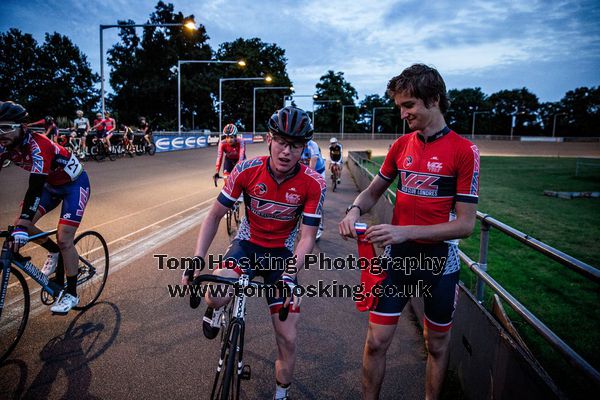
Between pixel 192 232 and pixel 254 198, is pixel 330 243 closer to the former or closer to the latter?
pixel 192 232

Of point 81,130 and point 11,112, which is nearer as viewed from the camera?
point 11,112

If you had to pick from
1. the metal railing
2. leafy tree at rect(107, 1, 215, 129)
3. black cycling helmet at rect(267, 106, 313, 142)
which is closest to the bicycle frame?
black cycling helmet at rect(267, 106, 313, 142)

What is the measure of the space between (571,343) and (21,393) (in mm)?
5870

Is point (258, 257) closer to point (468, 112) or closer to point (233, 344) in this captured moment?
point (233, 344)

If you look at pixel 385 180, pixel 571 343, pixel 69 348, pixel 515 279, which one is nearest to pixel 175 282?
pixel 69 348

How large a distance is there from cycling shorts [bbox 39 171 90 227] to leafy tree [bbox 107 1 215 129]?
6707 cm

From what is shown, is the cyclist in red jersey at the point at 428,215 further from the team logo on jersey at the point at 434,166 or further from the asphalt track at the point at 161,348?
the asphalt track at the point at 161,348

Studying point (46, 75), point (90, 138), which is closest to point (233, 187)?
point (90, 138)

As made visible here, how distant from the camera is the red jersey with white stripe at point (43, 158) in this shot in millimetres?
3678

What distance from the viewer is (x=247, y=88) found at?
84125 millimetres

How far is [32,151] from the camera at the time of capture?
3666mm

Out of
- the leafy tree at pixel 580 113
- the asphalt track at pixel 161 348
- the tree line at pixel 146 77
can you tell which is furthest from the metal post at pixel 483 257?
the leafy tree at pixel 580 113

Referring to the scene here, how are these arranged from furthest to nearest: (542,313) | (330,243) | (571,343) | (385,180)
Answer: (330,243)
(542,313)
(571,343)
(385,180)

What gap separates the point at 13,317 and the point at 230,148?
586cm
